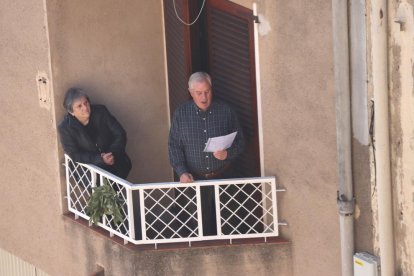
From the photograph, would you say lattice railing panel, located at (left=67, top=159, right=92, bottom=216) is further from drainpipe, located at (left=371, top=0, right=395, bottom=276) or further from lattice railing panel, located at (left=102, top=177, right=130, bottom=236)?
drainpipe, located at (left=371, top=0, right=395, bottom=276)

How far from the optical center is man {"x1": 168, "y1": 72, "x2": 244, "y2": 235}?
10.1m

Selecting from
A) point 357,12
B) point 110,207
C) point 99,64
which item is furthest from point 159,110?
point 357,12

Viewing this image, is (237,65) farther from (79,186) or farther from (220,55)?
(79,186)

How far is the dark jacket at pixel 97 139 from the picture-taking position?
1070 cm

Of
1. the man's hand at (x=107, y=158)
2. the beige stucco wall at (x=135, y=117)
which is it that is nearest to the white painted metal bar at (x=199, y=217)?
the beige stucco wall at (x=135, y=117)

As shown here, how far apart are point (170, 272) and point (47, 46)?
2.28 meters

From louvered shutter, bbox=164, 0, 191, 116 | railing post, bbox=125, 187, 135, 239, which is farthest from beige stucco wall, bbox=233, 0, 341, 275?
louvered shutter, bbox=164, 0, 191, 116

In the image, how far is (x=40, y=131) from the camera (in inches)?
445

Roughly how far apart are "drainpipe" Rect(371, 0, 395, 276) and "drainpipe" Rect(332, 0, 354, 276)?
34 centimetres

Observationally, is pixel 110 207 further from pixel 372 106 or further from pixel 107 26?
pixel 372 106

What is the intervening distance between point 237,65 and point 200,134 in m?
0.71

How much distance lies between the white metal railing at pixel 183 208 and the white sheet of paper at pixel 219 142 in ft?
0.90

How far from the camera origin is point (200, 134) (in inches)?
400

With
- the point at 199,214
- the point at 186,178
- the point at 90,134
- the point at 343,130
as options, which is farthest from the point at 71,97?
the point at 343,130
